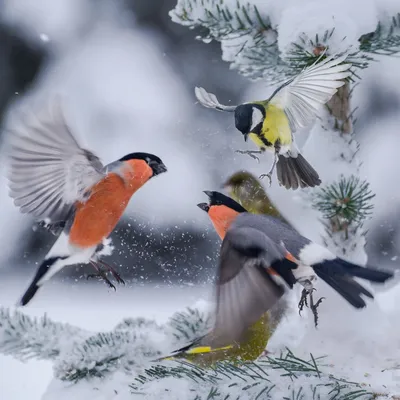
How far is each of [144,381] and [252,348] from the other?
0.15m

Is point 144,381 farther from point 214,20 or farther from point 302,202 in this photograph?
point 214,20

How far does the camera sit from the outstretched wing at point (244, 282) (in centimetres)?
62

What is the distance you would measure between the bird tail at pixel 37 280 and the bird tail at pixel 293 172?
244 mm

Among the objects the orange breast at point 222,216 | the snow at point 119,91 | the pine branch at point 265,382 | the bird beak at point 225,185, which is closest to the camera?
the pine branch at point 265,382

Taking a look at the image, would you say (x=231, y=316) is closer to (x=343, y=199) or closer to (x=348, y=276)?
(x=348, y=276)

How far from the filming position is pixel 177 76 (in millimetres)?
2184

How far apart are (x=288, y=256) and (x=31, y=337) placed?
0.27m

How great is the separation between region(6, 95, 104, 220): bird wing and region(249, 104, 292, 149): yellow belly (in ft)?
0.54

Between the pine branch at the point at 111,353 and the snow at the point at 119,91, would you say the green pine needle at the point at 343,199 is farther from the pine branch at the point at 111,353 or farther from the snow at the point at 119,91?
the snow at the point at 119,91

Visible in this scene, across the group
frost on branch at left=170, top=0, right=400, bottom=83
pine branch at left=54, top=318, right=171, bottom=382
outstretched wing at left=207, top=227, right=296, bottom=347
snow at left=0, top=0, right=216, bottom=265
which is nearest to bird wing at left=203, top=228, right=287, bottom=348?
outstretched wing at left=207, top=227, right=296, bottom=347

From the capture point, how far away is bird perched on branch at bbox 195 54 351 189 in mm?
738

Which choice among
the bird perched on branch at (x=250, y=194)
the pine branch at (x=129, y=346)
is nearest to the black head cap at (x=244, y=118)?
the bird perched on branch at (x=250, y=194)

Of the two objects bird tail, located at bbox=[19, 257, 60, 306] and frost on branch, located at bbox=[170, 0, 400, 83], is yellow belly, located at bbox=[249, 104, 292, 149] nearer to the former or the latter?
frost on branch, located at bbox=[170, 0, 400, 83]

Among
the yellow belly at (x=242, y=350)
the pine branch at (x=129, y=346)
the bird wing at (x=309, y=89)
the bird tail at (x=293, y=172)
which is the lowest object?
the pine branch at (x=129, y=346)
